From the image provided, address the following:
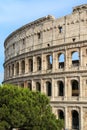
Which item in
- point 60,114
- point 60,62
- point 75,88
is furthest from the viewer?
point 60,62

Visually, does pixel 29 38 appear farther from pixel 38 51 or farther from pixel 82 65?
pixel 82 65

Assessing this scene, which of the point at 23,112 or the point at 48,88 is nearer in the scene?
the point at 23,112

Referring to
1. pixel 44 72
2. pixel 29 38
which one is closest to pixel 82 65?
pixel 44 72

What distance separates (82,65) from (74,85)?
3.49m

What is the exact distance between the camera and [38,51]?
116 ft

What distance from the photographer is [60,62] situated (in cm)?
3647

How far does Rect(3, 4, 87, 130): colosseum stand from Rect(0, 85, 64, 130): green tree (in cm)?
726

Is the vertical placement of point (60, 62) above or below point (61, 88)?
above

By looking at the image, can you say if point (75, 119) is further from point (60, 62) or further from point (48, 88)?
point (60, 62)

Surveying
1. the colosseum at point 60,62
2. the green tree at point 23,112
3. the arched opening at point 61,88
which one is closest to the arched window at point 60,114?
the colosseum at point 60,62

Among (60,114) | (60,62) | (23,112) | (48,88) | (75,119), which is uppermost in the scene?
(60,62)

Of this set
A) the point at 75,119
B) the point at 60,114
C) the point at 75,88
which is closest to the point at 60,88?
the point at 75,88

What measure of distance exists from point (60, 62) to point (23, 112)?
13.9m

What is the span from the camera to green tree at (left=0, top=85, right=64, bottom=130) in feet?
75.5
